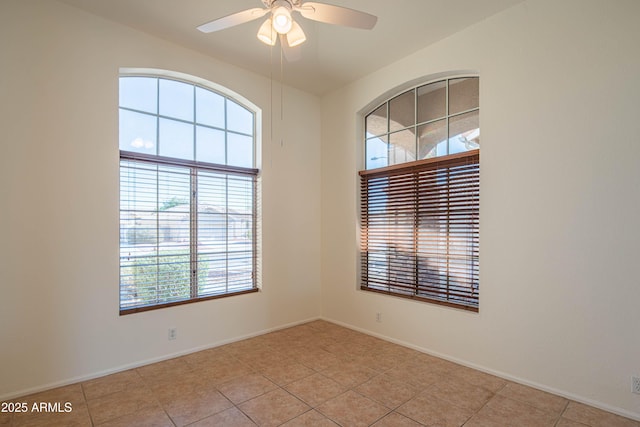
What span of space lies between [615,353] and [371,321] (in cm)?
223

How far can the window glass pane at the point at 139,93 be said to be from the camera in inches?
124

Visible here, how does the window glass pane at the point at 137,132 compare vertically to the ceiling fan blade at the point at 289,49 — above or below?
below

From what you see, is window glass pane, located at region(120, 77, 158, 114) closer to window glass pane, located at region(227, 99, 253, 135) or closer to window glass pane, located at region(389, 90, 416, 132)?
window glass pane, located at region(227, 99, 253, 135)

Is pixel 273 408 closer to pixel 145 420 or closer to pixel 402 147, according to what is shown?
pixel 145 420

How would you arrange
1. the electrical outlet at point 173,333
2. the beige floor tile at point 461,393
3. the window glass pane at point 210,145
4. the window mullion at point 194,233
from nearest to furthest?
the beige floor tile at point 461,393 → the electrical outlet at point 173,333 → the window mullion at point 194,233 → the window glass pane at point 210,145

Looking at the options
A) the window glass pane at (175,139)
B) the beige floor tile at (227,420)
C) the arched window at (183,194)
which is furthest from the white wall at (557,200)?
the window glass pane at (175,139)

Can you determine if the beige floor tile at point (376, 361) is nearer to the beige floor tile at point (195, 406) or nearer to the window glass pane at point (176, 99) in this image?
the beige floor tile at point (195, 406)

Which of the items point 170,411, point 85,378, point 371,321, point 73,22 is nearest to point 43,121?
point 73,22

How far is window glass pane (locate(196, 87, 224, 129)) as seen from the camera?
366 centimetres

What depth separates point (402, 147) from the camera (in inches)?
150

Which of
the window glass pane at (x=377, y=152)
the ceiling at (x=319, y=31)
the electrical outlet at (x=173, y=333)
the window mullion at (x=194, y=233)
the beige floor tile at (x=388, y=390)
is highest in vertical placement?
the ceiling at (x=319, y=31)

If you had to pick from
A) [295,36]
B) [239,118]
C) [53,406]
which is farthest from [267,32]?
[53,406]

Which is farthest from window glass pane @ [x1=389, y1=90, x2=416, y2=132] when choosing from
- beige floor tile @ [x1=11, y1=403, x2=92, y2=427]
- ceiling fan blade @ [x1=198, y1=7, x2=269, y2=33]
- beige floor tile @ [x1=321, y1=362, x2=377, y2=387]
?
beige floor tile @ [x1=11, y1=403, x2=92, y2=427]

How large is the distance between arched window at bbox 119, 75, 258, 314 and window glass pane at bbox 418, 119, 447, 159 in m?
2.00
